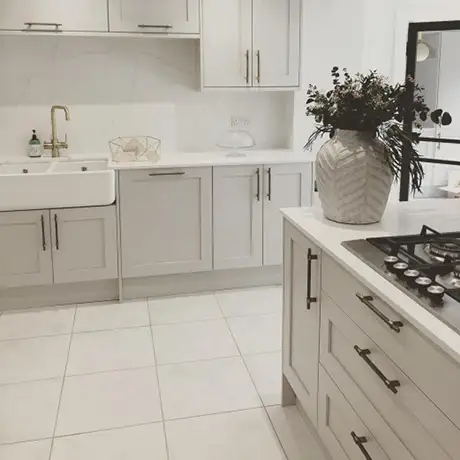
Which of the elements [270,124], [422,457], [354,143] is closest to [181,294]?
[270,124]

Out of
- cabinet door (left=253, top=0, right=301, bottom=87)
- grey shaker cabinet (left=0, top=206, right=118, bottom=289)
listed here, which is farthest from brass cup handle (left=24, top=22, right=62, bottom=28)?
cabinet door (left=253, top=0, right=301, bottom=87)

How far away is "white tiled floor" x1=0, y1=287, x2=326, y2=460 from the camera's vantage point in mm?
2467

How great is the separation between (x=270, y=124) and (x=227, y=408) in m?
2.45

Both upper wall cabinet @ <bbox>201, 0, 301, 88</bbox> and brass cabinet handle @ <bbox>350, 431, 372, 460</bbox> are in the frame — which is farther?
upper wall cabinet @ <bbox>201, 0, 301, 88</bbox>

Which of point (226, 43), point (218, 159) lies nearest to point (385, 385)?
point (218, 159)

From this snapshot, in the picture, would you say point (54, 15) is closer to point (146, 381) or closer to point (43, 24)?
point (43, 24)

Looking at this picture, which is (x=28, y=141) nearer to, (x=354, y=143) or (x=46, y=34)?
(x=46, y=34)

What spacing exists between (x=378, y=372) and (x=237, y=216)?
2451 mm

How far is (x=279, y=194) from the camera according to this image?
4082 mm

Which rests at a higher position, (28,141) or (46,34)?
(46,34)

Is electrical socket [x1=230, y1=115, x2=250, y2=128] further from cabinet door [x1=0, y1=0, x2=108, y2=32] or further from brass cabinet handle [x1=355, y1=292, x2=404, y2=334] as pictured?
brass cabinet handle [x1=355, y1=292, x2=404, y2=334]

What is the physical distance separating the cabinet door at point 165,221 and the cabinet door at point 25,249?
49cm

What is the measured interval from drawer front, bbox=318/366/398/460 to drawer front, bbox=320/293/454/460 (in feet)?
0.18

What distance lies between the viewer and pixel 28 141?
418cm
